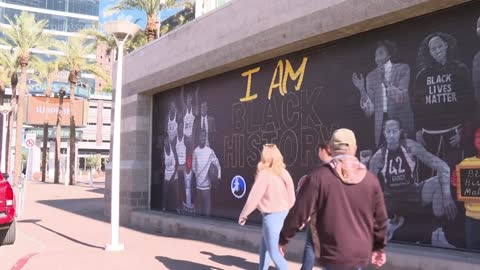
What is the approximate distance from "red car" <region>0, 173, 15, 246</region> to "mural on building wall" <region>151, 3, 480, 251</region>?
4126mm

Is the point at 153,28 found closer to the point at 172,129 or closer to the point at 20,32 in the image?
the point at 20,32

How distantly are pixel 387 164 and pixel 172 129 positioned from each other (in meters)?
6.95

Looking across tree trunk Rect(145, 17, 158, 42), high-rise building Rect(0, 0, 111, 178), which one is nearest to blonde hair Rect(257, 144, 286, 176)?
tree trunk Rect(145, 17, 158, 42)

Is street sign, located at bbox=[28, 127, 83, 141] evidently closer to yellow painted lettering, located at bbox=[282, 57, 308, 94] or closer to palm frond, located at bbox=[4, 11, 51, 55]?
palm frond, located at bbox=[4, 11, 51, 55]

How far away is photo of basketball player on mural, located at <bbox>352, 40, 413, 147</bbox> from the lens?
24.7ft

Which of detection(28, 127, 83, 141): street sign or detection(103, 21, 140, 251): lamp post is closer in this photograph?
detection(103, 21, 140, 251): lamp post

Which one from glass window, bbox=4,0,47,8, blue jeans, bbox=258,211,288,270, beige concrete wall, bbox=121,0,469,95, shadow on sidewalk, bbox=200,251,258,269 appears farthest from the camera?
glass window, bbox=4,0,47,8

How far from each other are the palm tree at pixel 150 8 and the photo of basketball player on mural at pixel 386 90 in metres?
20.2

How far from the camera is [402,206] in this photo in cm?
746

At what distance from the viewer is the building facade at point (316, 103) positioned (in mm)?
6895

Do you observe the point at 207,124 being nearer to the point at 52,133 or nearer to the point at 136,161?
the point at 136,161

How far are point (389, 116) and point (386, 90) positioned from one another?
0.39 metres

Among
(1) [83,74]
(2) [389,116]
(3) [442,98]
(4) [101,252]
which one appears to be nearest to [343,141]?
(3) [442,98]

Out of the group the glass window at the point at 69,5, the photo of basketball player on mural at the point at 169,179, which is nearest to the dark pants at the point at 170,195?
the photo of basketball player on mural at the point at 169,179
